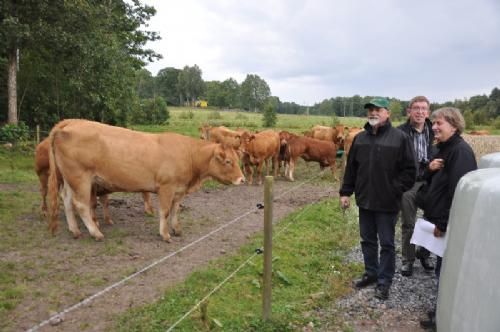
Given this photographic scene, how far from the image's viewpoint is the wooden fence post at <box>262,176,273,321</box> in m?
4.31

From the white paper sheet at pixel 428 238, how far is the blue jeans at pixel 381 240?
46cm

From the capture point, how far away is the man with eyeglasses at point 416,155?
242 inches

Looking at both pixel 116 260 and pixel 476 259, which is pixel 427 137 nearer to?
pixel 476 259

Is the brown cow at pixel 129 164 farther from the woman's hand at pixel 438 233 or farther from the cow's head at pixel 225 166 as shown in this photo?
the woman's hand at pixel 438 233

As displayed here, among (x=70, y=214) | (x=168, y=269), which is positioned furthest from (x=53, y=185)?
(x=168, y=269)

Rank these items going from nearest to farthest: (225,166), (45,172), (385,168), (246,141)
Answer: (385,168), (225,166), (45,172), (246,141)

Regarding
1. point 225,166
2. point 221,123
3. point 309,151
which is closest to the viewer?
point 225,166

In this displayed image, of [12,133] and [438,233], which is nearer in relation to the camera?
[438,233]

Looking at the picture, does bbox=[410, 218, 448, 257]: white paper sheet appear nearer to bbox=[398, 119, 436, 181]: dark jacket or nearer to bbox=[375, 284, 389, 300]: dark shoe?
bbox=[375, 284, 389, 300]: dark shoe

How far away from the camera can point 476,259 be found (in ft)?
11.0

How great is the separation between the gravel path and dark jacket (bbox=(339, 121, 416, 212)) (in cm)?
113

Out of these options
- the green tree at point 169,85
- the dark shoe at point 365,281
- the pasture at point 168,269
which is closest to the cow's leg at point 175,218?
the pasture at point 168,269

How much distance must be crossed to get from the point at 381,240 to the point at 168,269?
2.86 meters

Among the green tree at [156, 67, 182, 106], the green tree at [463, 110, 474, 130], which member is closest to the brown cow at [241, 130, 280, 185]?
the green tree at [463, 110, 474, 130]
